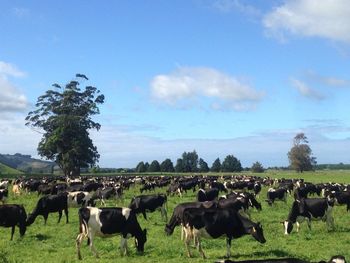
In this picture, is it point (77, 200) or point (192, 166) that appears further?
point (192, 166)

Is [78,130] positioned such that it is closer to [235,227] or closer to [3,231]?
[3,231]

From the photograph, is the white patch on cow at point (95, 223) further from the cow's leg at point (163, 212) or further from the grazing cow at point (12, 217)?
the cow's leg at point (163, 212)

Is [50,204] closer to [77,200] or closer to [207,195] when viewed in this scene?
[77,200]

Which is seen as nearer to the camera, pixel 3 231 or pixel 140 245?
pixel 140 245

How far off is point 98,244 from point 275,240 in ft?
24.0

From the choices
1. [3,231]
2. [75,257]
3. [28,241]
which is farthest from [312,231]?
[3,231]

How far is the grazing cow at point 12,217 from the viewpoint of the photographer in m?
20.8

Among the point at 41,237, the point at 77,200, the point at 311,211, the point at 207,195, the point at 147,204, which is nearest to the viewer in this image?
the point at 41,237

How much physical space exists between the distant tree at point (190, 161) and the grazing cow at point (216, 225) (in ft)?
430

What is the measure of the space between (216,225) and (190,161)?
141 m

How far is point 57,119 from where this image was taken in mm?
78312

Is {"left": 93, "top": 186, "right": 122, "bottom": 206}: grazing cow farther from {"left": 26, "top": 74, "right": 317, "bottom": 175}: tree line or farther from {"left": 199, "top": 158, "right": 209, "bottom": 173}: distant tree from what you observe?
{"left": 199, "top": 158, "right": 209, "bottom": 173}: distant tree

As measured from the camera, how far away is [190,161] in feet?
515

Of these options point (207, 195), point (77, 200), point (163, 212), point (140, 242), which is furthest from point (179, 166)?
point (140, 242)
